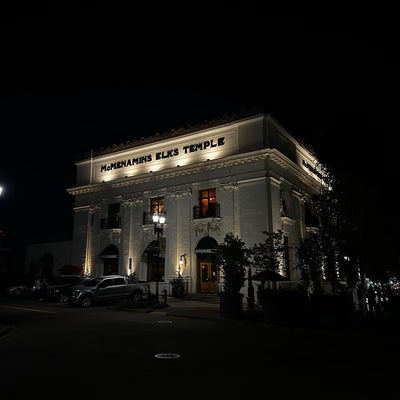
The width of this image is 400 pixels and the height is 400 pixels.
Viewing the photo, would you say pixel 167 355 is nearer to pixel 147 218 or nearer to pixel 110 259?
pixel 147 218

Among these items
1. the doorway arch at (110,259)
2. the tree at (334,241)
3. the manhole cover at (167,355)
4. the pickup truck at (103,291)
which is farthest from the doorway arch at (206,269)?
the manhole cover at (167,355)

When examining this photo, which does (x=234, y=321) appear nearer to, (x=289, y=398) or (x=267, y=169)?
(x=289, y=398)

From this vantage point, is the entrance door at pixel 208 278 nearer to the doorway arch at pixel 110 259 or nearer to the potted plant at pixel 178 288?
the potted plant at pixel 178 288

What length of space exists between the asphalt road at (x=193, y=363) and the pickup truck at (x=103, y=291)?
28.6ft

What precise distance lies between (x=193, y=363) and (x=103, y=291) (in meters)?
15.7

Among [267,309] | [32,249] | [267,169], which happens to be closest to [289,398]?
[267,309]

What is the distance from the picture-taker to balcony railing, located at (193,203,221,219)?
2834 cm

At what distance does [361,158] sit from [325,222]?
10.9 ft

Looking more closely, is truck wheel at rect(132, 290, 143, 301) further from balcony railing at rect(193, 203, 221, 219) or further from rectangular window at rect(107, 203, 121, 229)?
rectangular window at rect(107, 203, 121, 229)

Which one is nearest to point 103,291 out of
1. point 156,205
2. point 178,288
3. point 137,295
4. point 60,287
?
point 137,295

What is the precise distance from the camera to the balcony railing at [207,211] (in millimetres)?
28344

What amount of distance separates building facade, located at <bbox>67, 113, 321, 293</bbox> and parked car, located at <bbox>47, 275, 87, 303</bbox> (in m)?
5.15

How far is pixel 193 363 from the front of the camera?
763 centimetres

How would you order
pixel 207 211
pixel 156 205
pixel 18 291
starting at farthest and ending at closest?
pixel 156 205 < pixel 18 291 < pixel 207 211
